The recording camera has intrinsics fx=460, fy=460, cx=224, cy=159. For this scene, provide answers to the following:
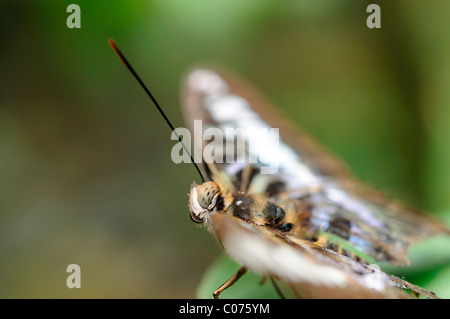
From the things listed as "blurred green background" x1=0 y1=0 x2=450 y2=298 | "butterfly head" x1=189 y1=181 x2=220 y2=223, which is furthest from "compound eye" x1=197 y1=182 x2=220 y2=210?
"blurred green background" x1=0 y1=0 x2=450 y2=298

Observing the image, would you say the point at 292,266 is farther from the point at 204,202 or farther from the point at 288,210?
the point at 288,210

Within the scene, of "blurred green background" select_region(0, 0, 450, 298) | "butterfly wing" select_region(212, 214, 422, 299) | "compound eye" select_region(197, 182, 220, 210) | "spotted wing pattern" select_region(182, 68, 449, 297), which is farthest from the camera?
"blurred green background" select_region(0, 0, 450, 298)

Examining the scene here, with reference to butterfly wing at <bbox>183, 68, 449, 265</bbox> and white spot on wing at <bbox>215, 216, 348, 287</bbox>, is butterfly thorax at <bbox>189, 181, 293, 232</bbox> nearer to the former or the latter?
butterfly wing at <bbox>183, 68, 449, 265</bbox>

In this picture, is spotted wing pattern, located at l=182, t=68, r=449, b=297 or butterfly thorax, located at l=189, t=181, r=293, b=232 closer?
butterfly thorax, located at l=189, t=181, r=293, b=232

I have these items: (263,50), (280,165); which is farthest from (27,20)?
(280,165)

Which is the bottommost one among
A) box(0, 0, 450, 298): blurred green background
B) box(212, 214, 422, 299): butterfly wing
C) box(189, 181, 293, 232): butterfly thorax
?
box(212, 214, 422, 299): butterfly wing

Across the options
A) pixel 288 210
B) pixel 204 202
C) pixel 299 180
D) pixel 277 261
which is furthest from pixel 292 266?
pixel 299 180

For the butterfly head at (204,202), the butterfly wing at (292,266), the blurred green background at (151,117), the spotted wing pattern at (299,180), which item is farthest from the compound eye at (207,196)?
the blurred green background at (151,117)
